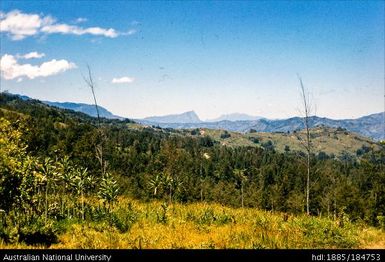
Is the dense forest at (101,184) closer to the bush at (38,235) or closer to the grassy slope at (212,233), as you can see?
the bush at (38,235)

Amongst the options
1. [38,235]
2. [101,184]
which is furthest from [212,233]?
[101,184]

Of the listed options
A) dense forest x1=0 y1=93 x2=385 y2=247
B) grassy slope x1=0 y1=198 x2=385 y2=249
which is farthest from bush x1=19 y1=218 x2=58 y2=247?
grassy slope x1=0 y1=198 x2=385 y2=249

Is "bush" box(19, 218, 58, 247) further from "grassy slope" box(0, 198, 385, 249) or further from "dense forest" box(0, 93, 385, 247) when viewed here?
"grassy slope" box(0, 198, 385, 249)

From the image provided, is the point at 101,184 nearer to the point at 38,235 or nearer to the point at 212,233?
the point at 38,235

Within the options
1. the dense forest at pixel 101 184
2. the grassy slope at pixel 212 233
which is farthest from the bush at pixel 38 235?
the grassy slope at pixel 212 233

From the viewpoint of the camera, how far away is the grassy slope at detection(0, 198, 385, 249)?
54.4 ft

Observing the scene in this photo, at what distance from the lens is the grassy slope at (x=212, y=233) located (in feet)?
54.4
